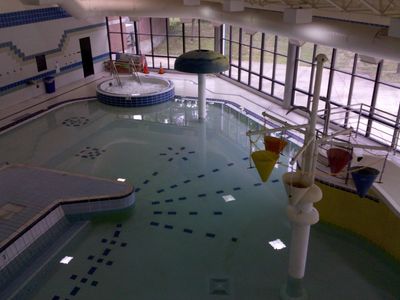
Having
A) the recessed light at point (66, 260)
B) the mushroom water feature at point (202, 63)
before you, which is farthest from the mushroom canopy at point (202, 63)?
the recessed light at point (66, 260)

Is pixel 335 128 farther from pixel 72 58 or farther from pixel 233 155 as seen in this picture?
pixel 72 58

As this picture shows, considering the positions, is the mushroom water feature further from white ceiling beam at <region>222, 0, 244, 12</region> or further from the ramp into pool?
the ramp into pool

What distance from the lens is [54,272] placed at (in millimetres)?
4906

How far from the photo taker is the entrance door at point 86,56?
13310 millimetres

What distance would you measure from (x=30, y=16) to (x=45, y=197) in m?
7.09

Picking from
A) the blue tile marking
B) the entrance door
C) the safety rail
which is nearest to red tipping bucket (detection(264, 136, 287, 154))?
the safety rail

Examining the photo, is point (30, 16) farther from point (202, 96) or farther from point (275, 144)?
point (275, 144)

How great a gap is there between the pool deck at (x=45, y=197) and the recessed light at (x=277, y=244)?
2.34 meters

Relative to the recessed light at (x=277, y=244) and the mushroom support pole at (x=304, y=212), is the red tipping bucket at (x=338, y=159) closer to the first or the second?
the mushroom support pole at (x=304, y=212)

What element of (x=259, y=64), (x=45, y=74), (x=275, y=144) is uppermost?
(x=275, y=144)

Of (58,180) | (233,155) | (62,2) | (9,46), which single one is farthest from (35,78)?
(233,155)

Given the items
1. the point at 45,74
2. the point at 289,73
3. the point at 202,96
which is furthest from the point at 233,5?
the point at 45,74

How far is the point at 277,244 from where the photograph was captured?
5348mm

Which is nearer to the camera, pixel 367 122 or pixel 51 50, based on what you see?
pixel 367 122
